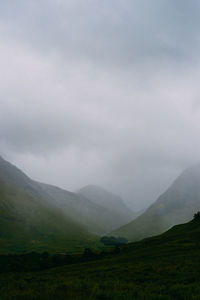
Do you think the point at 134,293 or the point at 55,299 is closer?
the point at 55,299

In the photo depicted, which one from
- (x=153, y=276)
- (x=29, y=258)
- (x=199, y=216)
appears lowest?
(x=29, y=258)

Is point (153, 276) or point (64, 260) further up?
point (153, 276)

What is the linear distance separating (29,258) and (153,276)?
7394cm

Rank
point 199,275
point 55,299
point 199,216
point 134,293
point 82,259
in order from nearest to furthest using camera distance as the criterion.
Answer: point 55,299
point 134,293
point 199,275
point 82,259
point 199,216

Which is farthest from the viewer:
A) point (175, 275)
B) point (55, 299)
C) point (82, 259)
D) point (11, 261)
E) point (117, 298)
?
point (82, 259)

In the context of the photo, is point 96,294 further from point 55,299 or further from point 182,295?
point 182,295

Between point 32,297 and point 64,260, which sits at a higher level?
point 32,297

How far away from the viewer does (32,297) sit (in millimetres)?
19719

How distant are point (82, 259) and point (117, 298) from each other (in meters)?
75.1

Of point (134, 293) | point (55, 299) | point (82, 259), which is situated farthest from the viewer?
point (82, 259)

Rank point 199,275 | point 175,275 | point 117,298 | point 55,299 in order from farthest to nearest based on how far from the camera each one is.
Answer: point 175,275 → point 199,275 → point 117,298 → point 55,299

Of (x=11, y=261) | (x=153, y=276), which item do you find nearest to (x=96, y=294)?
(x=153, y=276)

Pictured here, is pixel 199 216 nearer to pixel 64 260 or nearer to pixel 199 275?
pixel 64 260

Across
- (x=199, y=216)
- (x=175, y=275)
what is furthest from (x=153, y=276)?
(x=199, y=216)
